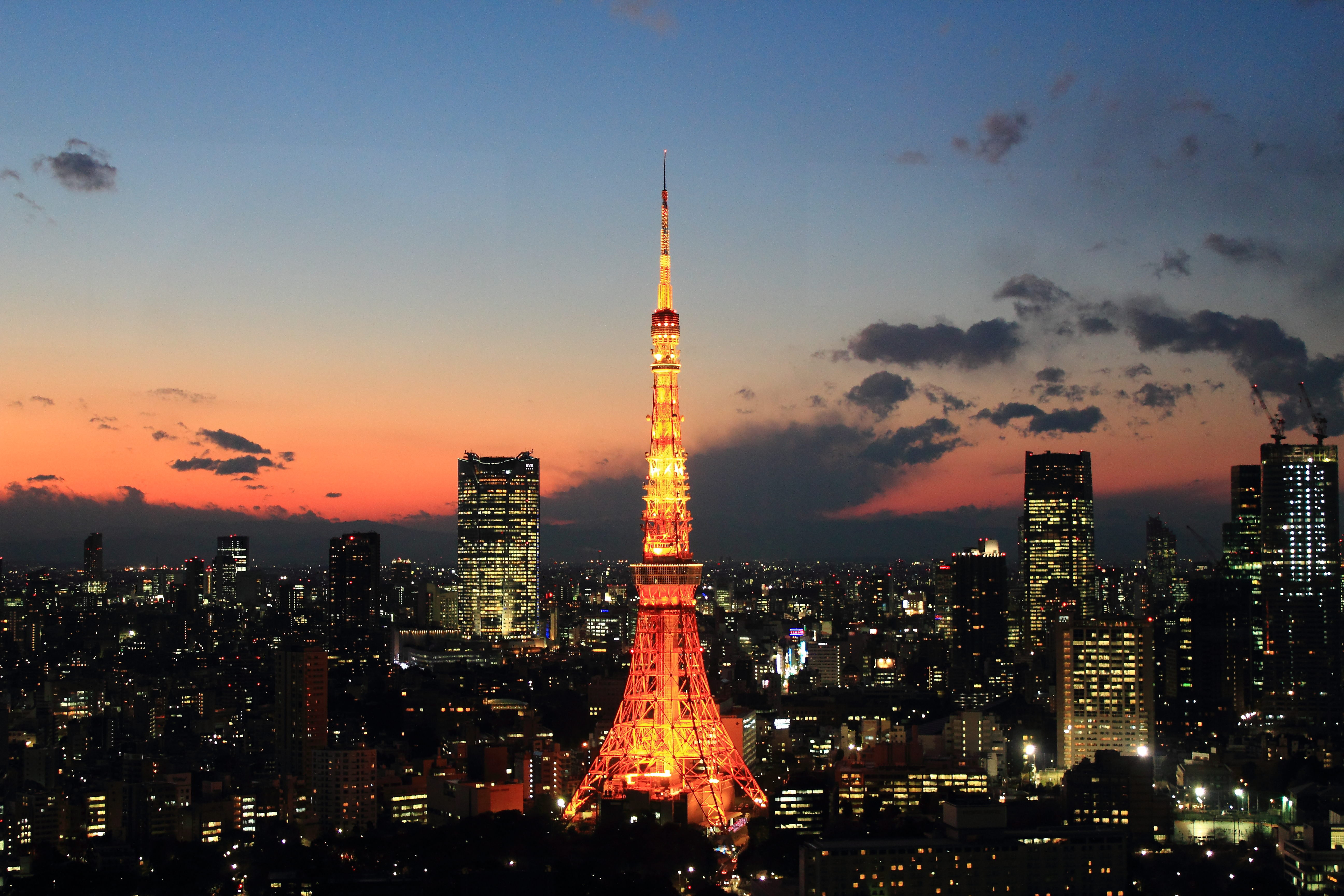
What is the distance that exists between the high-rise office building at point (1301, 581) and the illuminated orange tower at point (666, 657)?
17568 mm

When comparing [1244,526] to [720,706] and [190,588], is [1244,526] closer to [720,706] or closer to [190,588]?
[720,706]

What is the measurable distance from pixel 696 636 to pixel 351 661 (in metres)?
26.6

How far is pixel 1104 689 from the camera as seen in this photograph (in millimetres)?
31781

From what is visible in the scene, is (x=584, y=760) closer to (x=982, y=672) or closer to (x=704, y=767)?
(x=704, y=767)

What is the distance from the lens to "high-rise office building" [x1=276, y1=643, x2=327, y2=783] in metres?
30.9

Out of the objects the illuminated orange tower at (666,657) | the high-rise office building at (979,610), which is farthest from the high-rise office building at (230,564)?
the illuminated orange tower at (666,657)

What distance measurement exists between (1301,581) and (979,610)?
10.8 m

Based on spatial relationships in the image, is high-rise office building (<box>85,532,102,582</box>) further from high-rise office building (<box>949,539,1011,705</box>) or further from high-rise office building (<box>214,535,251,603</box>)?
high-rise office building (<box>949,539,1011,705</box>)

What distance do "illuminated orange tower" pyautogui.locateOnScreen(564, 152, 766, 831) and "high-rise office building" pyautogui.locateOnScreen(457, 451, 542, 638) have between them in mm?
42669

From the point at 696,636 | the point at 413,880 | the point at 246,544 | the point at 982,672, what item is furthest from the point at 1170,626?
the point at 246,544

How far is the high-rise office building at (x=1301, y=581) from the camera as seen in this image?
126 feet

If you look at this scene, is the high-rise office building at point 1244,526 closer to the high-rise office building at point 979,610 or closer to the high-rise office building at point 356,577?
the high-rise office building at point 979,610

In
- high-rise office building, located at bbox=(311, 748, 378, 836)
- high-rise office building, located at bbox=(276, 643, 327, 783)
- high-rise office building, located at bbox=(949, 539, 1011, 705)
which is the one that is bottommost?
high-rise office building, located at bbox=(311, 748, 378, 836)

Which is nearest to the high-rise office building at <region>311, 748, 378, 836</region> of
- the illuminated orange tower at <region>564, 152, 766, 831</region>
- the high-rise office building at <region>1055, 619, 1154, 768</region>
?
the illuminated orange tower at <region>564, 152, 766, 831</region>
